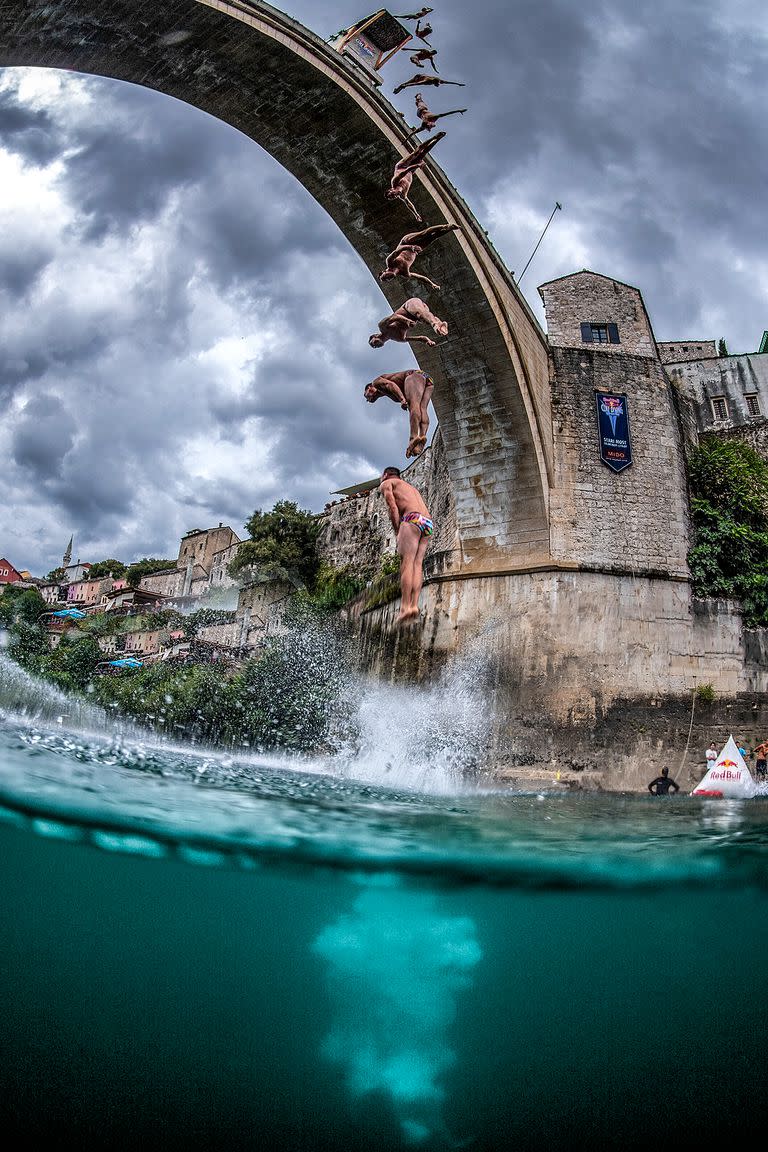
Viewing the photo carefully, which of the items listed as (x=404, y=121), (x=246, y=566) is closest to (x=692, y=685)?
(x=404, y=121)

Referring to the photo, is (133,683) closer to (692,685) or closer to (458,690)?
(458,690)

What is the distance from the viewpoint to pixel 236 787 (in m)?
6.21

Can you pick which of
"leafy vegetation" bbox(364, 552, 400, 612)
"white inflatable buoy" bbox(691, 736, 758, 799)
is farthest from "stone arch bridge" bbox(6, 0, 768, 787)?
"white inflatable buoy" bbox(691, 736, 758, 799)

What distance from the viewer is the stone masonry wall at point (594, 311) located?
17.0m

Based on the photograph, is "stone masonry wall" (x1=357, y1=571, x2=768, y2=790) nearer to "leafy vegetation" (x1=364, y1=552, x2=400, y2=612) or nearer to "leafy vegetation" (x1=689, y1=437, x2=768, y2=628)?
"leafy vegetation" (x1=689, y1=437, x2=768, y2=628)

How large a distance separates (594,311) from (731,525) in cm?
624

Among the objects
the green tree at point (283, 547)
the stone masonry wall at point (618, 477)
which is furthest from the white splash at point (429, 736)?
the green tree at point (283, 547)

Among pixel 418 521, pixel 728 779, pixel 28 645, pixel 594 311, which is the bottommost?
pixel 728 779

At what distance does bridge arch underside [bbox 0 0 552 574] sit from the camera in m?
9.72

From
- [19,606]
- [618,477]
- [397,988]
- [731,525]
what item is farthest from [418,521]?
[19,606]

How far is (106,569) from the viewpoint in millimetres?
79250

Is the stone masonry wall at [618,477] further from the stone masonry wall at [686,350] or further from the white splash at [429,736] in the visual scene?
the stone masonry wall at [686,350]

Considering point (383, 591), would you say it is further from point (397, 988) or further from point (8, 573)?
point (8, 573)

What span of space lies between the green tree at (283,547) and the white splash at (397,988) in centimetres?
2916
